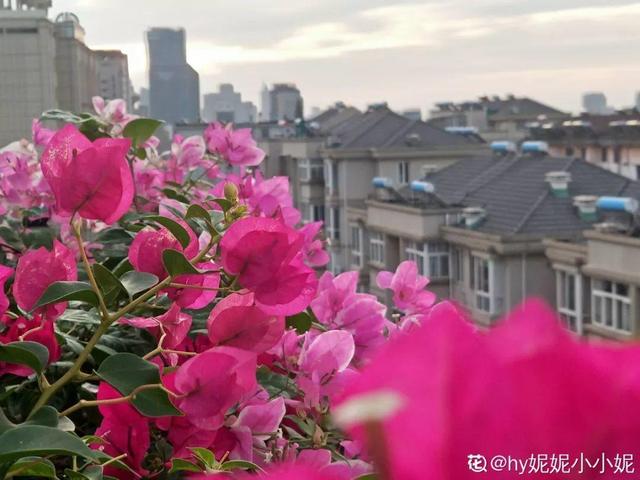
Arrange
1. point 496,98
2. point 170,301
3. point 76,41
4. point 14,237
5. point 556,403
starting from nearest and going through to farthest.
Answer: point 556,403, point 170,301, point 14,237, point 76,41, point 496,98

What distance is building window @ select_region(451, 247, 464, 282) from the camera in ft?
34.5

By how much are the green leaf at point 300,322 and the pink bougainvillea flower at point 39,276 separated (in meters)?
0.21

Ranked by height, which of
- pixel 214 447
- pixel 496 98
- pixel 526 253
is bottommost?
pixel 526 253

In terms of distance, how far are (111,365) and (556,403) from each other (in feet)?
1.45

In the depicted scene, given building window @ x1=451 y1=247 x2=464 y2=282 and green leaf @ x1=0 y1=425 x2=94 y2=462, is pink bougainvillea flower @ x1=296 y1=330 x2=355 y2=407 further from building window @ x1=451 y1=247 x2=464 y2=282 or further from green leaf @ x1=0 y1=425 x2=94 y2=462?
building window @ x1=451 y1=247 x2=464 y2=282

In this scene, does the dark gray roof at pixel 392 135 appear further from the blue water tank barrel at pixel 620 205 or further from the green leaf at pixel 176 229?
the green leaf at pixel 176 229

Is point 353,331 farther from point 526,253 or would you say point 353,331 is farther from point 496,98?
point 496,98

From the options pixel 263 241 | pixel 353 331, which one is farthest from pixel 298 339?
pixel 263 241

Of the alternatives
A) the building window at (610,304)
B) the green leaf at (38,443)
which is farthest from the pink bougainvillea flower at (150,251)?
the building window at (610,304)

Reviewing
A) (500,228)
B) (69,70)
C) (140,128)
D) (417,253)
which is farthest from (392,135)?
(140,128)

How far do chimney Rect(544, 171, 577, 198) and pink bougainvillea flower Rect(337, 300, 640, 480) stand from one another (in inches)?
399

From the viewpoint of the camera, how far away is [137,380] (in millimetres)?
580

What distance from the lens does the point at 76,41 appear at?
51.0 feet

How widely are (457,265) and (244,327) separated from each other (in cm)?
1012
